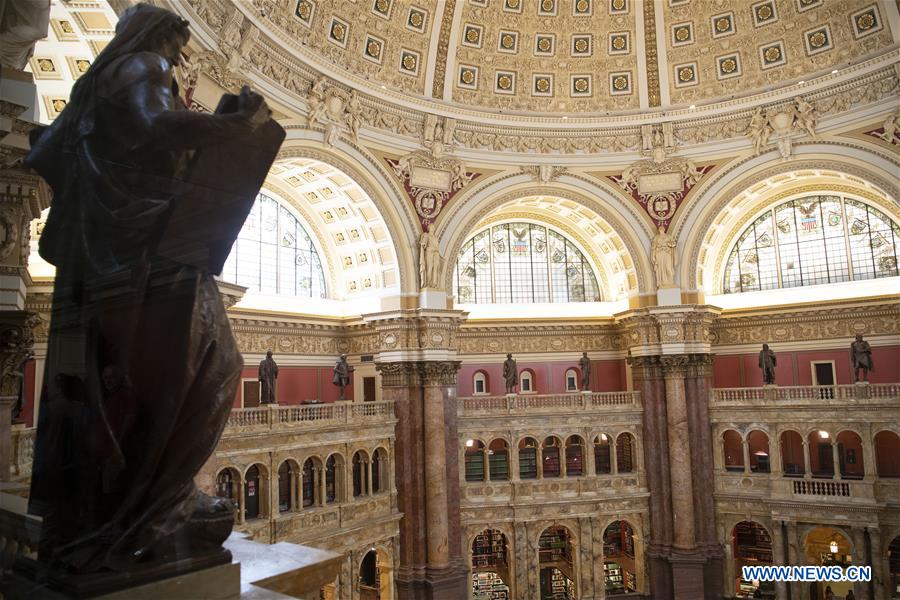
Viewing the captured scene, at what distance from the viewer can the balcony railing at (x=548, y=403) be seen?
85.8 feet

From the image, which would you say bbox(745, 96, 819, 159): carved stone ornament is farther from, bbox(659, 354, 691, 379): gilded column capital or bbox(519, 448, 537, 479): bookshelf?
bbox(519, 448, 537, 479): bookshelf

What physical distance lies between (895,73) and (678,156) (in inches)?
296

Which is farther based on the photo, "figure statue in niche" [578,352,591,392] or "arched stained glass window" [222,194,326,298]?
"figure statue in niche" [578,352,591,392]

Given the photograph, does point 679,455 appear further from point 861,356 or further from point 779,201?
point 779,201

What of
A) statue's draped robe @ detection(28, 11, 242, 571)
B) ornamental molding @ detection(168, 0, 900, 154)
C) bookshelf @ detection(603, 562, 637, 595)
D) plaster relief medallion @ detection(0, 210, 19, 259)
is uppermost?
ornamental molding @ detection(168, 0, 900, 154)

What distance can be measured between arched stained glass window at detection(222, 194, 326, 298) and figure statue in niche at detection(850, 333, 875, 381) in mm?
20417

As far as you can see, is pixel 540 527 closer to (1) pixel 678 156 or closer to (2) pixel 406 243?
(2) pixel 406 243

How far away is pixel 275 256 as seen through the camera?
2559 centimetres

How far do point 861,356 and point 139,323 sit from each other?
2688 centimetres

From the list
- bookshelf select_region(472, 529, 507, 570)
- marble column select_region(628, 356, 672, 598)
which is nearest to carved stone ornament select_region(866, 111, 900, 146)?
marble column select_region(628, 356, 672, 598)

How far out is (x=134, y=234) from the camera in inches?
124

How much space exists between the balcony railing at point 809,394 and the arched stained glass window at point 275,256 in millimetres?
17196

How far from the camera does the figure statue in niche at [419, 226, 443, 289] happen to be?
24.1 metres

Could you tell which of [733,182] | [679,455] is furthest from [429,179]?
[679,455]
